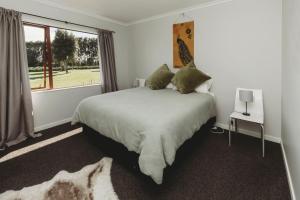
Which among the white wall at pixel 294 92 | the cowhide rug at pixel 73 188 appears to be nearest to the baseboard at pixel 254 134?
the white wall at pixel 294 92

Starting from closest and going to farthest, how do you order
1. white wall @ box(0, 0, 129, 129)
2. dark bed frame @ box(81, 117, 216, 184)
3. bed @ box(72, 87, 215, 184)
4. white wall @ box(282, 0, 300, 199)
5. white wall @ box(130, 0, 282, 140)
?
1. white wall @ box(282, 0, 300, 199)
2. bed @ box(72, 87, 215, 184)
3. dark bed frame @ box(81, 117, 216, 184)
4. white wall @ box(130, 0, 282, 140)
5. white wall @ box(0, 0, 129, 129)

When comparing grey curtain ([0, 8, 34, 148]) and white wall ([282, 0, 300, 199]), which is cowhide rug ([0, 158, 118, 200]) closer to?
grey curtain ([0, 8, 34, 148])

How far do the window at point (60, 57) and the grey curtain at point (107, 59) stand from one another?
21 cm

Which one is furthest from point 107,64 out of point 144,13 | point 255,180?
point 255,180

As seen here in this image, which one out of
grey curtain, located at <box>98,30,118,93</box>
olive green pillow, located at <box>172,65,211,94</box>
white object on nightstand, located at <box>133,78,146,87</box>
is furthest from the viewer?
white object on nightstand, located at <box>133,78,146,87</box>

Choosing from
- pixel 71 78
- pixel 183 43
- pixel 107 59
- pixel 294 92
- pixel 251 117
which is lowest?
pixel 251 117

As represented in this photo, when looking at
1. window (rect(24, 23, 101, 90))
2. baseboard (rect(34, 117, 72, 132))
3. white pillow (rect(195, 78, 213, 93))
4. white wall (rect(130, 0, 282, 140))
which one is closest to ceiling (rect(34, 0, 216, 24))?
Answer: white wall (rect(130, 0, 282, 140))

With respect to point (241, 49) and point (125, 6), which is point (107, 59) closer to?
point (125, 6)

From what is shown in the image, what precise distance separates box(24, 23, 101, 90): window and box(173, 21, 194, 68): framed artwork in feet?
6.47

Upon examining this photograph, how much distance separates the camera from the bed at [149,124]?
5.10ft

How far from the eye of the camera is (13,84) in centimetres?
272

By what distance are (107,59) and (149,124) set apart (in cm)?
→ 292

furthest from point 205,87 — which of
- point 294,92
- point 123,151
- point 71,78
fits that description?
point 71,78

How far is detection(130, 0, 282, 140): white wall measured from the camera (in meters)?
2.57
